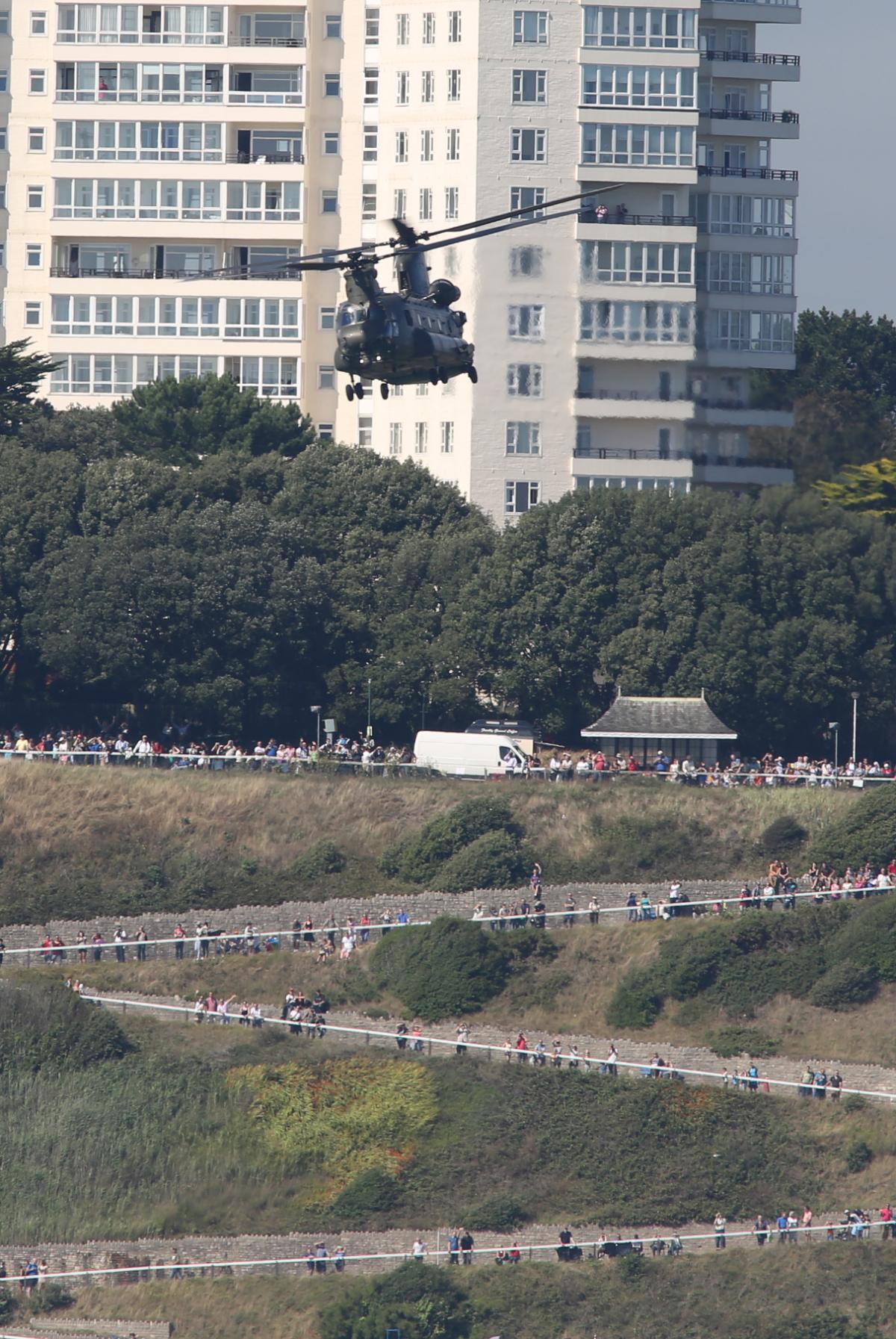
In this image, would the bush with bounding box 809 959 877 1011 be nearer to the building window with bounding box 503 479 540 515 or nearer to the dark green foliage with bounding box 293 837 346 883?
the dark green foliage with bounding box 293 837 346 883

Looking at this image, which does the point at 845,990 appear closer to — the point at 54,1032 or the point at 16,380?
the point at 54,1032

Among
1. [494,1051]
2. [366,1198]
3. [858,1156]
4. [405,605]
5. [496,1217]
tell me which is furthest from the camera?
[405,605]

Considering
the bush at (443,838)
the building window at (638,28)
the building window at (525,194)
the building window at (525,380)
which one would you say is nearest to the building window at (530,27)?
the building window at (638,28)

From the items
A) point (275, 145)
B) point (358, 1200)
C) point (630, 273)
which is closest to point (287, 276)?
point (275, 145)

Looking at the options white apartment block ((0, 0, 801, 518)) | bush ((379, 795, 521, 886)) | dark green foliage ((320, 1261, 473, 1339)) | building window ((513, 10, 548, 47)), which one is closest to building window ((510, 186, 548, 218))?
white apartment block ((0, 0, 801, 518))

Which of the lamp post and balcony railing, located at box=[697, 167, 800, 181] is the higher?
balcony railing, located at box=[697, 167, 800, 181]

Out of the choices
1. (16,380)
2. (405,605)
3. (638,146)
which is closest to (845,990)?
(405,605)
